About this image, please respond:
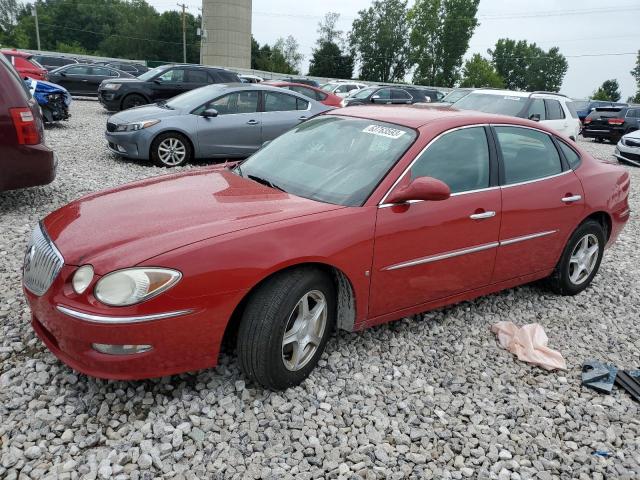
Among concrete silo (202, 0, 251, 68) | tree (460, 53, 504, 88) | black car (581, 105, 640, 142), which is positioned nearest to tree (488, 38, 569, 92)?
tree (460, 53, 504, 88)

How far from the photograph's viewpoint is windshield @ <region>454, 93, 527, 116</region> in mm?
10586

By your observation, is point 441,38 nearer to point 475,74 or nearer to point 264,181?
point 475,74

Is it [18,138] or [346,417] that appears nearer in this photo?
[346,417]

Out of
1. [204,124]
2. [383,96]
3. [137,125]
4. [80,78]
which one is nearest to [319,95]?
[204,124]

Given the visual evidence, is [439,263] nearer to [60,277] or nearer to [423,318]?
[423,318]

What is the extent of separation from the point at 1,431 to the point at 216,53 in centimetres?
5210

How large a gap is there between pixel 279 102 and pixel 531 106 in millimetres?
5258

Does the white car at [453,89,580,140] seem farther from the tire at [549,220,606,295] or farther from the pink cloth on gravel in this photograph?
the pink cloth on gravel

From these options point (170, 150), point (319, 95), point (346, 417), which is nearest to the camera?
point (346, 417)

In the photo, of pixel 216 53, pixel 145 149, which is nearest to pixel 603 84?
pixel 216 53

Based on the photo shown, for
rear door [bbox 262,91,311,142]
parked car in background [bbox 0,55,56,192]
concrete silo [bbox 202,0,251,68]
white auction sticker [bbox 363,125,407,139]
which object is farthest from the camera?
concrete silo [bbox 202,0,251,68]

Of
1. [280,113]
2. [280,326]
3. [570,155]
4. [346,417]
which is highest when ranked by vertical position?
[570,155]

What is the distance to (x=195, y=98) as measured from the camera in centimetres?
902

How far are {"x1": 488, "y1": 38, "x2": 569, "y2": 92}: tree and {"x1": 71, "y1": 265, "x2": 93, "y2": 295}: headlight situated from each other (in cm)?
10396
